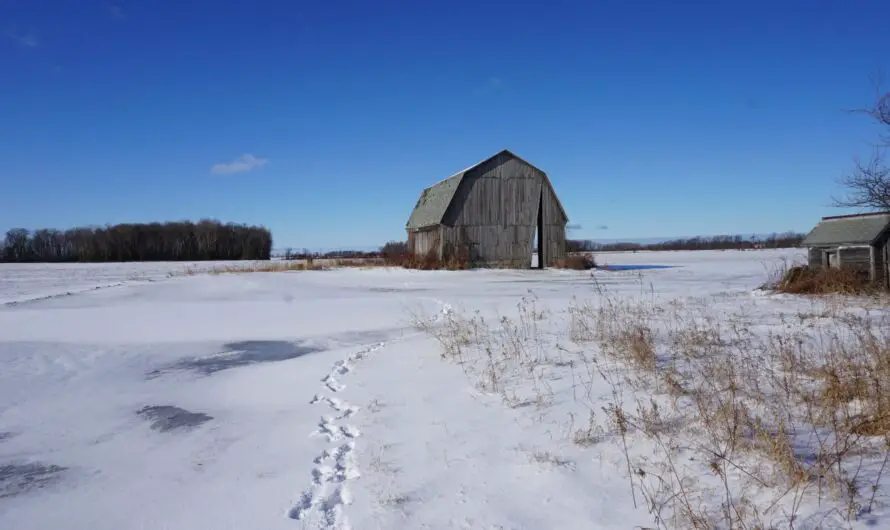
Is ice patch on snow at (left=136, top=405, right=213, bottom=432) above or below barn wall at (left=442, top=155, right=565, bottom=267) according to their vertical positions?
below

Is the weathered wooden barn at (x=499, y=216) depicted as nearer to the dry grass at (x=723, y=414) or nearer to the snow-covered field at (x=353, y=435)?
the snow-covered field at (x=353, y=435)

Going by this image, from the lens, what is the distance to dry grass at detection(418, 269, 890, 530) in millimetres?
2928

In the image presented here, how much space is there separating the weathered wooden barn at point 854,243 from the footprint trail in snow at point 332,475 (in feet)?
50.3

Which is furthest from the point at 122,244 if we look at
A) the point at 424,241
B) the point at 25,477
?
the point at 25,477

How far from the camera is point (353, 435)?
15.2 feet

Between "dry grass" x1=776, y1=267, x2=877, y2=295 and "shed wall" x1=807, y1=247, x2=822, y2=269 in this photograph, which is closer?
"dry grass" x1=776, y1=267, x2=877, y2=295

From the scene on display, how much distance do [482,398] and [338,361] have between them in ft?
9.52

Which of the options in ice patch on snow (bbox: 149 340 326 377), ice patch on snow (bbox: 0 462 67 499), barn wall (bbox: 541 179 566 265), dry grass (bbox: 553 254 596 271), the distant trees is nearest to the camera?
ice patch on snow (bbox: 0 462 67 499)

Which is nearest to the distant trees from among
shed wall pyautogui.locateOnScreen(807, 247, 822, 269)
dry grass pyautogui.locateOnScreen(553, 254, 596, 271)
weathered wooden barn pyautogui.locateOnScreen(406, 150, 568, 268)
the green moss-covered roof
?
the green moss-covered roof

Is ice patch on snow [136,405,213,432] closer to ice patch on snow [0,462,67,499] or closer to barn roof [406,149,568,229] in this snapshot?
ice patch on snow [0,462,67,499]

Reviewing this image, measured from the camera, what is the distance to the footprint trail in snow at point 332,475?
10.6ft

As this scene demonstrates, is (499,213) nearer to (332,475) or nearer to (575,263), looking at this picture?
(575,263)

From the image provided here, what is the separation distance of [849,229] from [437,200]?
19409 mm

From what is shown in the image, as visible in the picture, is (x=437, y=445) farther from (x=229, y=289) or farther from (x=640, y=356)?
(x=229, y=289)
